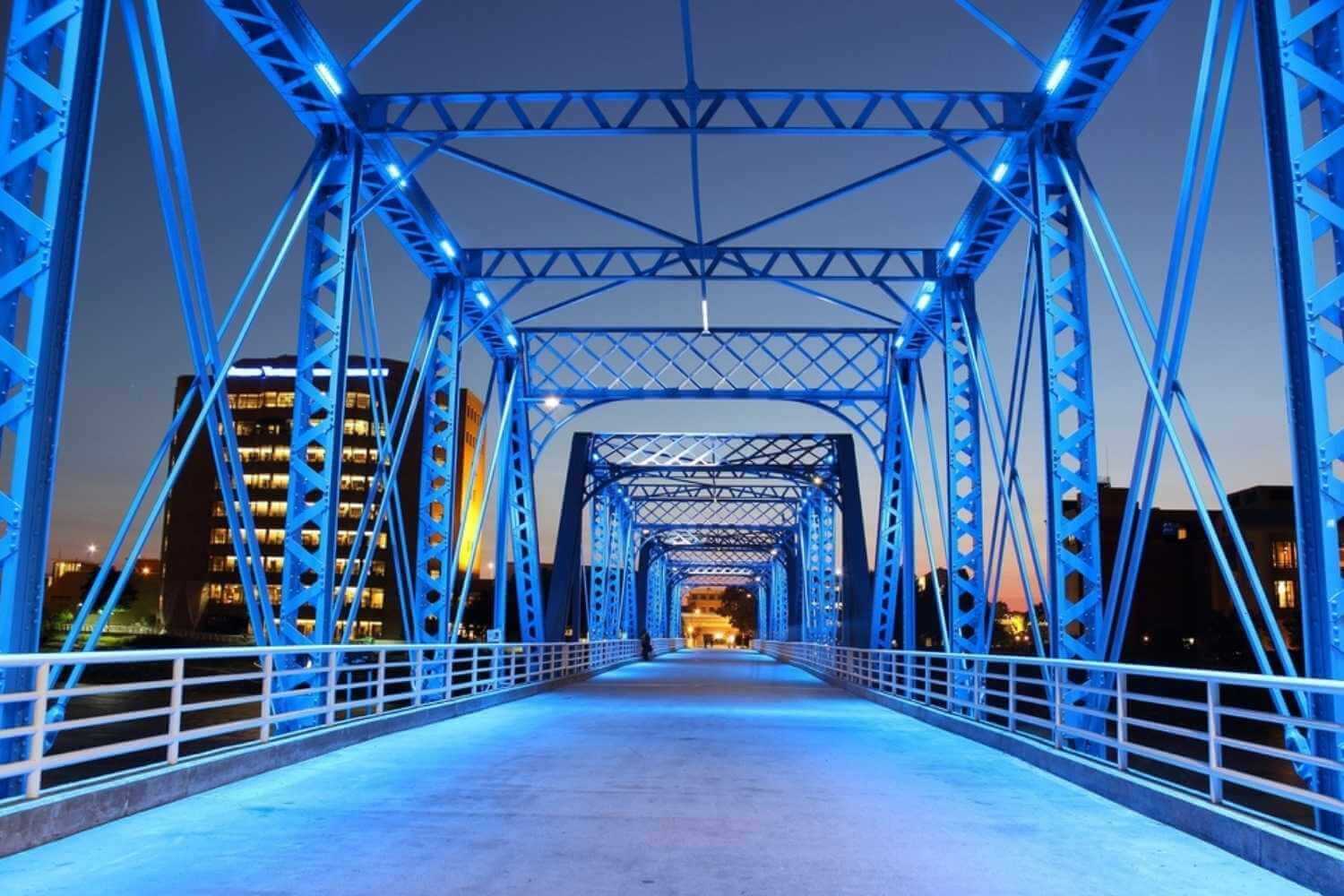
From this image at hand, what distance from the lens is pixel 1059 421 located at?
14.7 meters

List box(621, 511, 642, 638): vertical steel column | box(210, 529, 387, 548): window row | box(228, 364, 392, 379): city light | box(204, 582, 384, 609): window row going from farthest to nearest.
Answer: box(204, 582, 384, 609): window row → box(210, 529, 387, 548): window row → box(621, 511, 642, 638): vertical steel column → box(228, 364, 392, 379): city light

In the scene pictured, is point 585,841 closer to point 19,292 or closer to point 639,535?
point 19,292

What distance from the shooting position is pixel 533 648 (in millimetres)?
31406

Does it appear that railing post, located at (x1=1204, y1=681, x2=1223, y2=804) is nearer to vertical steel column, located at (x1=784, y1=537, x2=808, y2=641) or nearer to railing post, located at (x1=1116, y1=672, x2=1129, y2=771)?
railing post, located at (x1=1116, y1=672, x2=1129, y2=771)

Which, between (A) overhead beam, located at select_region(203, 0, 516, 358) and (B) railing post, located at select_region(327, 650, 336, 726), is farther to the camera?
(B) railing post, located at select_region(327, 650, 336, 726)

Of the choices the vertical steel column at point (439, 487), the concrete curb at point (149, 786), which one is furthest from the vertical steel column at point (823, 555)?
the concrete curb at point (149, 786)

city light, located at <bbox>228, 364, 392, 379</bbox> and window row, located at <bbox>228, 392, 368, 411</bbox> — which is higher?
window row, located at <bbox>228, 392, 368, 411</bbox>

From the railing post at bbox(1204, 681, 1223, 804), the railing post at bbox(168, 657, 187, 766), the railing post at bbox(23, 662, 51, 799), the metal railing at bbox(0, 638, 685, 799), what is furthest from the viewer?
the railing post at bbox(168, 657, 187, 766)

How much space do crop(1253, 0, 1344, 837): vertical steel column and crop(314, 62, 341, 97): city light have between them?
9793mm

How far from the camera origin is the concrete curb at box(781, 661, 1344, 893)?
6699mm

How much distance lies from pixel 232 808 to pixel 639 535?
68511 mm

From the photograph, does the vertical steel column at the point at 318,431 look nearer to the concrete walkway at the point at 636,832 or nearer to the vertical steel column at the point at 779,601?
the concrete walkway at the point at 636,832

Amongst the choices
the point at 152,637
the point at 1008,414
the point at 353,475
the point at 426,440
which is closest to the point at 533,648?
the point at 426,440

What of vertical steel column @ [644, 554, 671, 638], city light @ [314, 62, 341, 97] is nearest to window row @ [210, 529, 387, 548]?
vertical steel column @ [644, 554, 671, 638]
